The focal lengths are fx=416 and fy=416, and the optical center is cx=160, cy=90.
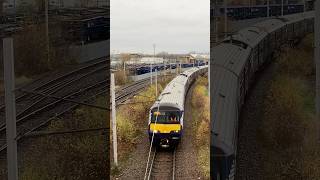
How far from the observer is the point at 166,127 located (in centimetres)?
1298

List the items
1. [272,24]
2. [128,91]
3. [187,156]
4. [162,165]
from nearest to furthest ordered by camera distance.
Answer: [272,24] → [162,165] → [187,156] → [128,91]

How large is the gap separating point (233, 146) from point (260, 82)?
1.23 m

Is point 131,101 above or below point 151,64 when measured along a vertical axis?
below

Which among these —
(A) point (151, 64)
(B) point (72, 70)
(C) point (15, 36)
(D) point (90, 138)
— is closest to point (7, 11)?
(C) point (15, 36)

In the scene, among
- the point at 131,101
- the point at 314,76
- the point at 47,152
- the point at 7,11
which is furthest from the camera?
the point at 131,101

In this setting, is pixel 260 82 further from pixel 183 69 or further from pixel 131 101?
pixel 183 69

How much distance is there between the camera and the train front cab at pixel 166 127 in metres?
12.9

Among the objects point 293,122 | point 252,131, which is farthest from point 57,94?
point 293,122

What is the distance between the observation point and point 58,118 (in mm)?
8430

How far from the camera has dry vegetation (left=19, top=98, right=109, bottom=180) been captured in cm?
765

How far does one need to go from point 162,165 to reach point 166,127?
1.19m

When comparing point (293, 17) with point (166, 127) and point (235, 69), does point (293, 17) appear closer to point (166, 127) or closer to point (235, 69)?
point (235, 69)

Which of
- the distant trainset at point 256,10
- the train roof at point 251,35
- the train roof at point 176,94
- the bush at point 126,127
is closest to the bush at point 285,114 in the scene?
the train roof at point 251,35

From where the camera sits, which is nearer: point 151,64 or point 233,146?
point 233,146
